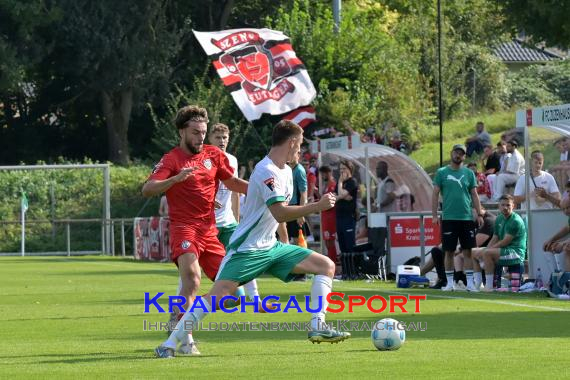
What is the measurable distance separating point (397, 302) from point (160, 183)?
7059 millimetres

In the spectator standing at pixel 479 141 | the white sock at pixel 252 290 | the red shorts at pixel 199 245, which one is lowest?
the white sock at pixel 252 290

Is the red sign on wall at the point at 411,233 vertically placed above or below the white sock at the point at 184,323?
above

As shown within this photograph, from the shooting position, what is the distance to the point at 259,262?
37.8 ft

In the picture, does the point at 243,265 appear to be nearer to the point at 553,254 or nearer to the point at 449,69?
the point at 553,254

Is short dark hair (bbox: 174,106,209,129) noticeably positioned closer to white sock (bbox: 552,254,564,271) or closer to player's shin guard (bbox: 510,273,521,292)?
white sock (bbox: 552,254,564,271)

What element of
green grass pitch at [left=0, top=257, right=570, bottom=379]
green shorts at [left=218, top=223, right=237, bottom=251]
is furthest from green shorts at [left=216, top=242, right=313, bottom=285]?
green shorts at [left=218, top=223, right=237, bottom=251]

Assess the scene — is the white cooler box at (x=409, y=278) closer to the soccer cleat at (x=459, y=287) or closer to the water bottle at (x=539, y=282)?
the soccer cleat at (x=459, y=287)

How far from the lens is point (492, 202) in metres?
26.0

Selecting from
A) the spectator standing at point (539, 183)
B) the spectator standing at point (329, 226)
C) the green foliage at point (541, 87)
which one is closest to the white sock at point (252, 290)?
the spectator standing at point (539, 183)

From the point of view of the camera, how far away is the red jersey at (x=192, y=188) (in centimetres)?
1228

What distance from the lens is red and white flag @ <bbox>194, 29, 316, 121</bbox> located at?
35906 mm

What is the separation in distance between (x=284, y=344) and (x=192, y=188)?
1616mm

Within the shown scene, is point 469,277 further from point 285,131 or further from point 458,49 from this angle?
point 458,49

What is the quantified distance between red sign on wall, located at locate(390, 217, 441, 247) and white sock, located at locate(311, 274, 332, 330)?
1377 cm
